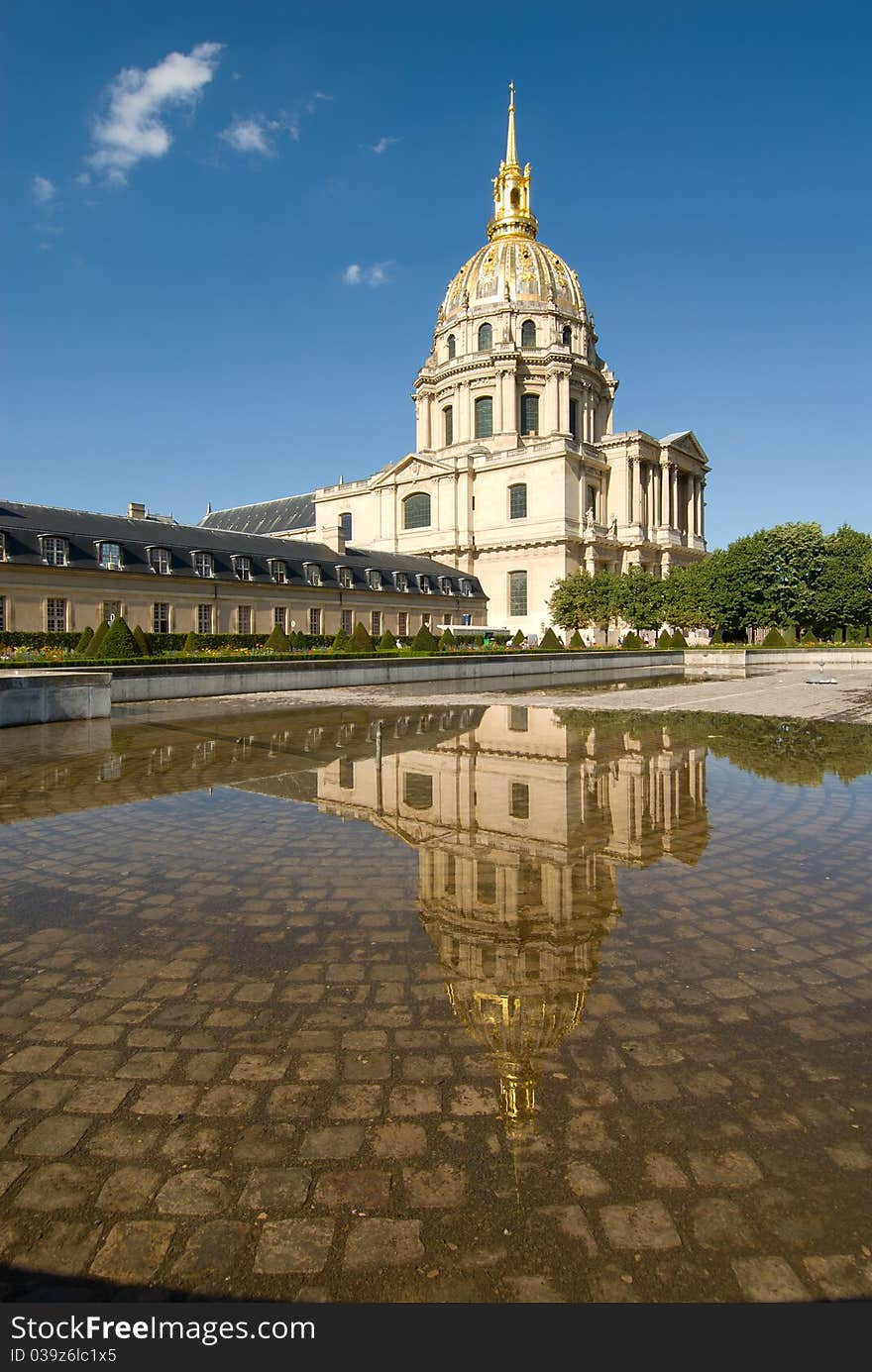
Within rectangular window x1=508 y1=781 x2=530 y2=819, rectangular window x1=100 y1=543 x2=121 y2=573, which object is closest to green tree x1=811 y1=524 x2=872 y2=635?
rectangular window x1=100 y1=543 x2=121 y2=573

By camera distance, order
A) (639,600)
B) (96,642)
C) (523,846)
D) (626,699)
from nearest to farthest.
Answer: (523,846), (626,699), (96,642), (639,600)

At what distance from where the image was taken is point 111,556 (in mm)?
38812

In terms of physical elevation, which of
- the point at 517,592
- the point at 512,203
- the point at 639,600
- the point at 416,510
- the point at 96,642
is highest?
the point at 512,203

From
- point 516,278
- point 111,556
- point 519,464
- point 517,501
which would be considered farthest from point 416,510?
point 111,556

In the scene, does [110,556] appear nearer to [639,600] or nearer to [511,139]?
[639,600]

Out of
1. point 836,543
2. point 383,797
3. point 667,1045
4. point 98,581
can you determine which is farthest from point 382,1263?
point 836,543

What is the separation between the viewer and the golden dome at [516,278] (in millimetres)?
75812

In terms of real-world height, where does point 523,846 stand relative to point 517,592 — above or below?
below

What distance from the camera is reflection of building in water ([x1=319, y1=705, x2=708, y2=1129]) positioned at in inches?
144

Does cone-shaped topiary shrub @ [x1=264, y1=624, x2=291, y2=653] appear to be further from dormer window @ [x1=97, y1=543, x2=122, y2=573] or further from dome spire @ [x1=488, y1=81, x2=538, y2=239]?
dome spire @ [x1=488, y1=81, x2=538, y2=239]

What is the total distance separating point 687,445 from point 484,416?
2230 centimetres

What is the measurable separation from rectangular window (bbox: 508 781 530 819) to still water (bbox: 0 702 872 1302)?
335 millimetres

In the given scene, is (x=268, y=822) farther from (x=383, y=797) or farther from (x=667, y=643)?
(x=667, y=643)

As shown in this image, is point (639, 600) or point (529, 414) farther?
point (529, 414)
